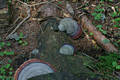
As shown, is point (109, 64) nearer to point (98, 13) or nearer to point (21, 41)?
point (98, 13)

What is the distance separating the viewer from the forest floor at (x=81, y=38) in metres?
3.28

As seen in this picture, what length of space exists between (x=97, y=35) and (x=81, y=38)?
498 millimetres

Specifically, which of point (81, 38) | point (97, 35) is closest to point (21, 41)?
point (81, 38)

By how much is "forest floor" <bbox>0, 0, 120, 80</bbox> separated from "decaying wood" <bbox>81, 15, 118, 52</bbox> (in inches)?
4.1

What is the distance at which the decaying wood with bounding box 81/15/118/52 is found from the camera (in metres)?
3.74

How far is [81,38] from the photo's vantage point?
4.12 m

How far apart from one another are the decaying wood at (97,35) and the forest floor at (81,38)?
104mm

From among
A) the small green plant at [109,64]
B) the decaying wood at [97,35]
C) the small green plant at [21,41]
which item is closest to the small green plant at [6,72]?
the small green plant at [21,41]

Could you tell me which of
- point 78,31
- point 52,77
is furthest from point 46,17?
point 52,77

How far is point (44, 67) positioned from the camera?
2.77 meters

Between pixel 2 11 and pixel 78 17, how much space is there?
2435 mm

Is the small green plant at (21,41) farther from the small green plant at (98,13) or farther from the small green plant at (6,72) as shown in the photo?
the small green plant at (98,13)

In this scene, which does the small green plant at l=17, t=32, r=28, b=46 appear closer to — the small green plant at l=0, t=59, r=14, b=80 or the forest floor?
the forest floor

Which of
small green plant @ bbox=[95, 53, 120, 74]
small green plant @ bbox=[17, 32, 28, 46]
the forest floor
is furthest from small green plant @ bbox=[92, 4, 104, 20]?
small green plant @ bbox=[17, 32, 28, 46]
